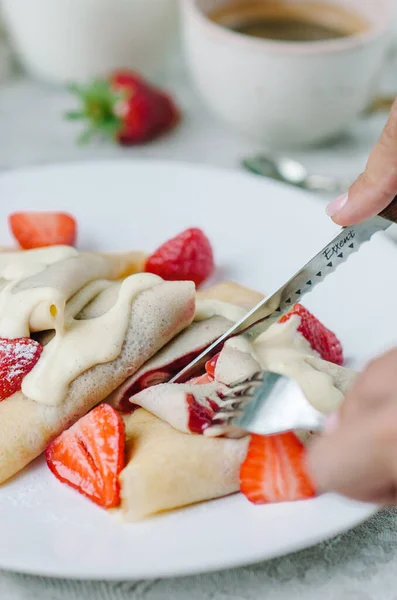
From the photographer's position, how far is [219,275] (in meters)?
2.12

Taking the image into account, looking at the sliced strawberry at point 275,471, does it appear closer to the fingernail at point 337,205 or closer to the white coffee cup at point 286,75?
the fingernail at point 337,205

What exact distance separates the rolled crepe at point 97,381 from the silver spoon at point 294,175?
920 millimetres

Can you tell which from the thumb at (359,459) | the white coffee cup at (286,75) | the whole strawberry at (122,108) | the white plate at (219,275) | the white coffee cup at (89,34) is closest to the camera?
the thumb at (359,459)

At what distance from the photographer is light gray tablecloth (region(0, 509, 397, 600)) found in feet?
4.67

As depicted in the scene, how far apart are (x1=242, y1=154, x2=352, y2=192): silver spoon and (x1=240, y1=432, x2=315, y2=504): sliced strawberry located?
4.17ft

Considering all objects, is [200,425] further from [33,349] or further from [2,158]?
[2,158]

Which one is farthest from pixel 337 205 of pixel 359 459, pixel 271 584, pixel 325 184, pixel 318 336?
pixel 325 184

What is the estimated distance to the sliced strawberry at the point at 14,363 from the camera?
1.62 m

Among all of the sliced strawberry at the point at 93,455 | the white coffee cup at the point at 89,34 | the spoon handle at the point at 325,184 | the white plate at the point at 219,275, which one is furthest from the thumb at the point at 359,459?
the white coffee cup at the point at 89,34

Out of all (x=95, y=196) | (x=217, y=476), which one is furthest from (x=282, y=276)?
(x=217, y=476)

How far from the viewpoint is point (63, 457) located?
153 cm

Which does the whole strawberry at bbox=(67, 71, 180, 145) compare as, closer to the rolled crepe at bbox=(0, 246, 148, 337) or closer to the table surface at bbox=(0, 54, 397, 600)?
the table surface at bbox=(0, 54, 397, 600)

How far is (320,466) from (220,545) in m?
0.25

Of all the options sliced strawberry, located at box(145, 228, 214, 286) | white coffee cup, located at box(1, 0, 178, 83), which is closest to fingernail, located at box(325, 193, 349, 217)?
sliced strawberry, located at box(145, 228, 214, 286)
